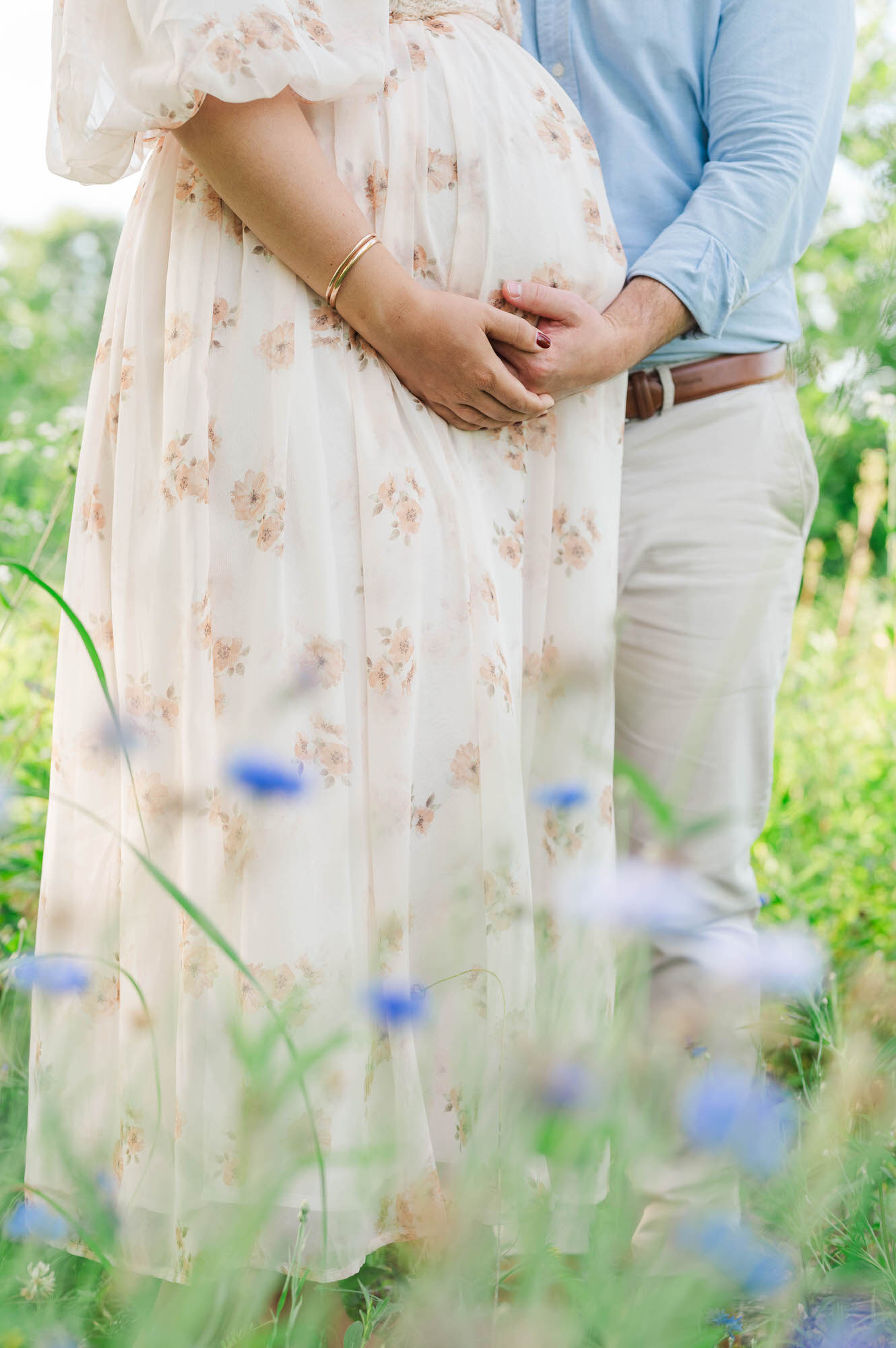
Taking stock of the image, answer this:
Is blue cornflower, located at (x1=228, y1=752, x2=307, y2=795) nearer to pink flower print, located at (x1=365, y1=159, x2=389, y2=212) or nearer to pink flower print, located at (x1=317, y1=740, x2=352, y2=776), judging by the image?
pink flower print, located at (x1=317, y1=740, x2=352, y2=776)

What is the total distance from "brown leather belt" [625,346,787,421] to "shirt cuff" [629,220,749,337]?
9 centimetres

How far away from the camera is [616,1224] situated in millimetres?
604

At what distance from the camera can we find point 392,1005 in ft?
2.35

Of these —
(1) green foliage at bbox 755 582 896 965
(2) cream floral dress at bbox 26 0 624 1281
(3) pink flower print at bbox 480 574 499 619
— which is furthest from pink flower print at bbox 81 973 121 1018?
(1) green foliage at bbox 755 582 896 965

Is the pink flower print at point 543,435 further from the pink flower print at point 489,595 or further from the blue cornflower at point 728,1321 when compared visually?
the blue cornflower at point 728,1321

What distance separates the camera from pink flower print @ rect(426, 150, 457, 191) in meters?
1.12


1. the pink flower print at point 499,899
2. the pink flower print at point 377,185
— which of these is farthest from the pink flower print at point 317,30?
the pink flower print at point 499,899

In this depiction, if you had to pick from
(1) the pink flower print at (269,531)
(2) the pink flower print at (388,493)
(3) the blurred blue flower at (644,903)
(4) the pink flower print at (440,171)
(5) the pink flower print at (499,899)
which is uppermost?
(4) the pink flower print at (440,171)

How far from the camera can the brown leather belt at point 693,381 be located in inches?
51.8

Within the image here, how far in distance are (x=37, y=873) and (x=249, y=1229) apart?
56.2 inches

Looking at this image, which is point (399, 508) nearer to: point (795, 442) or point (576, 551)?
point (576, 551)

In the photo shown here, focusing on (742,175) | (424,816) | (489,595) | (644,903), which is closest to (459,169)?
(742,175)

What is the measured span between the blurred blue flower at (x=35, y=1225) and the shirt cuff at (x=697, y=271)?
3.63 feet

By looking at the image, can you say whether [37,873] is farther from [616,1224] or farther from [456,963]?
[616,1224]
